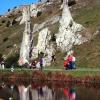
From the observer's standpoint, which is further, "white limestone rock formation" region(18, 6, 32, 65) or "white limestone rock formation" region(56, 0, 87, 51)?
"white limestone rock formation" region(56, 0, 87, 51)

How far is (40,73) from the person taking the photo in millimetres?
87750

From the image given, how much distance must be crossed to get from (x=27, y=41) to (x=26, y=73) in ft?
101

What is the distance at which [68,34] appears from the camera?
11725 centimetres

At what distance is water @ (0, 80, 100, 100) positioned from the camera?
64250mm

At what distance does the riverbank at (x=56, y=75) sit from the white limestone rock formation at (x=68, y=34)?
22.9 meters

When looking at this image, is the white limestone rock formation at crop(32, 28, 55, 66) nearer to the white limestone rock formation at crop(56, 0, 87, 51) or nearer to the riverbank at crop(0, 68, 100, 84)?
the white limestone rock formation at crop(56, 0, 87, 51)

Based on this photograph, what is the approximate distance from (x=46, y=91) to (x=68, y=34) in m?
46.2

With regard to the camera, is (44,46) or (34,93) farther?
(44,46)

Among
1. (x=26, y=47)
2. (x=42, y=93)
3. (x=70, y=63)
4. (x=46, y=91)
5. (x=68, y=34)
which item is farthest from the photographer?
(x=26, y=47)

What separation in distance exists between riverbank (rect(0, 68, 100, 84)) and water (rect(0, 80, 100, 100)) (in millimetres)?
2002

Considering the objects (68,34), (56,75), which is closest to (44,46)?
(68,34)

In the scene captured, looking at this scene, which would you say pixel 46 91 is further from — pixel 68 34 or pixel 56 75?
pixel 68 34

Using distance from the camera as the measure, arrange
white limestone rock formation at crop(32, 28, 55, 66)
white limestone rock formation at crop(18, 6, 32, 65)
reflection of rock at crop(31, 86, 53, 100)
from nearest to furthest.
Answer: reflection of rock at crop(31, 86, 53, 100) < white limestone rock formation at crop(18, 6, 32, 65) < white limestone rock formation at crop(32, 28, 55, 66)

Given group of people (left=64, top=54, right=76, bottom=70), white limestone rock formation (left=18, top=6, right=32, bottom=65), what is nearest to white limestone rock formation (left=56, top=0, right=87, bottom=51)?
white limestone rock formation (left=18, top=6, right=32, bottom=65)
